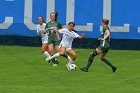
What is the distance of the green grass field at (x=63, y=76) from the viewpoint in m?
14.9

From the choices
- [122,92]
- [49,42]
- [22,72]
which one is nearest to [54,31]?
[49,42]

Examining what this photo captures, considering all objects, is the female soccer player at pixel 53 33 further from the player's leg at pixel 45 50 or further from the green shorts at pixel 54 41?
the player's leg at pixel 45 50

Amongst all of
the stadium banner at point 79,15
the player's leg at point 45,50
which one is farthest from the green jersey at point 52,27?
the stadium banner at point 79,15

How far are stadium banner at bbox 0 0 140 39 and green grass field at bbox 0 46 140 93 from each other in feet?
6.97

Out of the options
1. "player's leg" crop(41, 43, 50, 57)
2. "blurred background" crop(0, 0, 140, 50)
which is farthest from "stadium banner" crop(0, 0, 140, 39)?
"player's leg" crop(41, 43, 50, 57)

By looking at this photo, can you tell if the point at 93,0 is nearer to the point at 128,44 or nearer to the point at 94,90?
the point at 128,44

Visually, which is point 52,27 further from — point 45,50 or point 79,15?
point 79,15

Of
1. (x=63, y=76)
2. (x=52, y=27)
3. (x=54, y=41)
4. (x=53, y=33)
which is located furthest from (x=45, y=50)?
(x=63, y=76)

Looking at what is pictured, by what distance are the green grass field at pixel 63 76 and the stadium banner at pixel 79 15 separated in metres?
2.12

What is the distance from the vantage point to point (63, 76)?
690 inches

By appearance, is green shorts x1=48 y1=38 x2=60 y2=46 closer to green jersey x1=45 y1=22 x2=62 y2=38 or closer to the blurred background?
green jersey x1=45 y1=22 x2=62 y2=38

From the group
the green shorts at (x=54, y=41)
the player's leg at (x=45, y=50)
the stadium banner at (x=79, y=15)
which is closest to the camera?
the green shorts at (x=54, y=41)

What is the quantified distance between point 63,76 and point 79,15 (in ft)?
31.7

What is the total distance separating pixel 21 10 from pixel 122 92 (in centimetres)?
→ 1369
